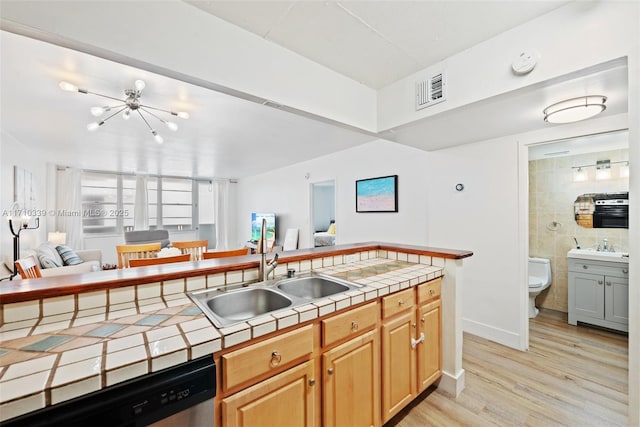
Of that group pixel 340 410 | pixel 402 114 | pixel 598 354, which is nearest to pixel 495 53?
pixel 402 114

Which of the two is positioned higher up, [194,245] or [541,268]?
[194,245]

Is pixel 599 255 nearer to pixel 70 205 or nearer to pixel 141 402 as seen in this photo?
pixel 141 402

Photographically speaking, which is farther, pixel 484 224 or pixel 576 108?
pixel 484 224

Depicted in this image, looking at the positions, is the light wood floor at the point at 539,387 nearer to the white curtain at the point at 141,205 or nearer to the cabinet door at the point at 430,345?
the cabinet door at the point at 430,345

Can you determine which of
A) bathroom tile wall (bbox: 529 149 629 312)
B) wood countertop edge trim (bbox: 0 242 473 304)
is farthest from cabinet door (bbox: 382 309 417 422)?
bathroom tile wall (bbox: 529 149 629 312)

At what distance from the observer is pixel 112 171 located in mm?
6227

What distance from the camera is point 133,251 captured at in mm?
3264

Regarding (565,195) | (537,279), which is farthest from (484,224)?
(565,195)

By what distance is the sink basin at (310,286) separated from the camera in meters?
1.58

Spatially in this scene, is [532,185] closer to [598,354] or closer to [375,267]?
[598,354]

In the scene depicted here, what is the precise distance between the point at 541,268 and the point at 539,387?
188 cm

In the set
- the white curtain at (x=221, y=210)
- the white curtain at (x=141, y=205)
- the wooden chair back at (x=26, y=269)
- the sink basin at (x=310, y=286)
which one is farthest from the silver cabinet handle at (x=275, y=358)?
the white curtain at (x=221, y=210)

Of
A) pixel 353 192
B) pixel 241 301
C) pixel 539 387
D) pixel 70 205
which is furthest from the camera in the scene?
pixel 70 205

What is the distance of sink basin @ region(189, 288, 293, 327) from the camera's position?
50.6 inches
